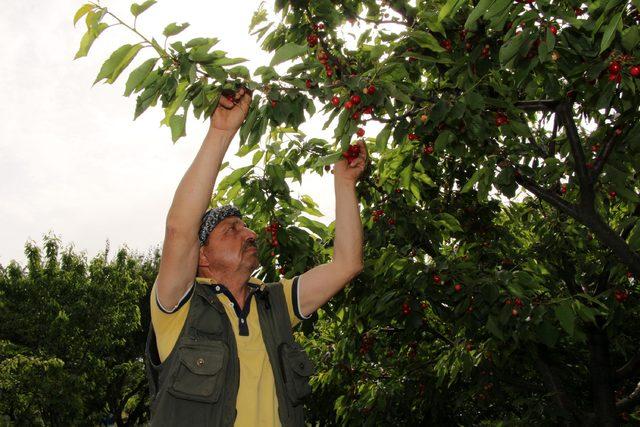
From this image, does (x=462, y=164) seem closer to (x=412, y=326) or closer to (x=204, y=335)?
(x=412, y=326)

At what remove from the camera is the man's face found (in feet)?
9.38

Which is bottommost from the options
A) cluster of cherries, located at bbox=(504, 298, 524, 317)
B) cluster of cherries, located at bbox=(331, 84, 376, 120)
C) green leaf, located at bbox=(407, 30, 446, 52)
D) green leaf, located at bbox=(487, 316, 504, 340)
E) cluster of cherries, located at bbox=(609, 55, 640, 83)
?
green leaf, located at bbox=(487, 316, 504, 340)

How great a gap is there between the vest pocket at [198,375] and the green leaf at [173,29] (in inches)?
50.1

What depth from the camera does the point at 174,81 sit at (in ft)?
7.32

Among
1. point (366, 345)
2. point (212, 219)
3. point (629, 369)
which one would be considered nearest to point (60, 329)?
point (366, 345)

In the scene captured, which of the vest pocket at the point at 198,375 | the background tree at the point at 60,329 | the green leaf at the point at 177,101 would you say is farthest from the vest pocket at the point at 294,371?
the background tree at the point at 60,329

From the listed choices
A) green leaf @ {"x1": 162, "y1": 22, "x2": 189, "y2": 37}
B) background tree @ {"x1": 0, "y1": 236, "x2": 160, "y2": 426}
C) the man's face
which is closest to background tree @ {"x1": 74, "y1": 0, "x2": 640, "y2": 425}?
green leaf @ {"x1": 162, "y1": 22, "x2": 189, "y2": 37}

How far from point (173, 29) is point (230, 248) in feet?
3.77

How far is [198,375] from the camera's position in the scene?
233 centimetres

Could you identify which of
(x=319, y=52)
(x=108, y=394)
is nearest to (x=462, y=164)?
(x=319, y=52)

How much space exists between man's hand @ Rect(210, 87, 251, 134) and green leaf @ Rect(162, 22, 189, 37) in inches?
12.5

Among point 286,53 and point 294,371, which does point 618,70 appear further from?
point 294,371

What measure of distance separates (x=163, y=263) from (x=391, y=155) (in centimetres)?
352

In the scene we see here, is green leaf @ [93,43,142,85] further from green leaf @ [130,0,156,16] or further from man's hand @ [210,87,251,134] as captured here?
man's hand @ [210,87,251,134]
